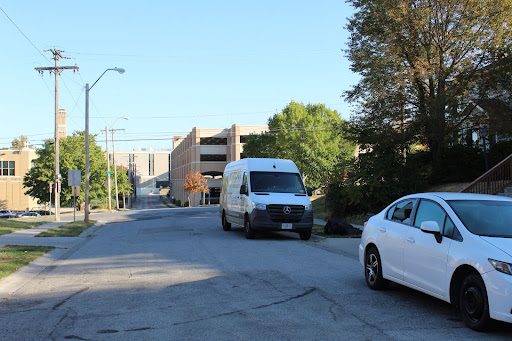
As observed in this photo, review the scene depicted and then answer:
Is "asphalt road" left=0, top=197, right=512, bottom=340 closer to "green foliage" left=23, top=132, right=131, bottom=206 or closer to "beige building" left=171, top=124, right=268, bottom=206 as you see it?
"green foliage" left=23, top=132, right=131, bottom=206

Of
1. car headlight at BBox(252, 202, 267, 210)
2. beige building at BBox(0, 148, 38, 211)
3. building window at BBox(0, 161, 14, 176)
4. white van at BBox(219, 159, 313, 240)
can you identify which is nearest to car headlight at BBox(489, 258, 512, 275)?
white van at BBox(219, 159, 313, 240)

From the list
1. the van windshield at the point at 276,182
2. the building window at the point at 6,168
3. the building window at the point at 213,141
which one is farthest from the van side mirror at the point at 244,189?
the building window at the point at 6,168

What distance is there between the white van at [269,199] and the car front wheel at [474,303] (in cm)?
992

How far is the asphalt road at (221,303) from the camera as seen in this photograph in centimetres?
550

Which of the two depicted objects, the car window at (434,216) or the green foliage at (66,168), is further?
the green foliage at (66,168)

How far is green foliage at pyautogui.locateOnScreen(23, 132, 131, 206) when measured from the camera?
63.9 metres

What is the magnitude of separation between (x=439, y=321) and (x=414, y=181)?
54.7ft

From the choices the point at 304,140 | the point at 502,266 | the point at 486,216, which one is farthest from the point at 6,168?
the point at 502,266

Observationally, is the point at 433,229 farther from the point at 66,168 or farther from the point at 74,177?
the point at 66,168

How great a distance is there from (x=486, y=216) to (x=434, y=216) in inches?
26.2

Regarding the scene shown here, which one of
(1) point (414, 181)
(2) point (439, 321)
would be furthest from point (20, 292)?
(1) point (414, 181)

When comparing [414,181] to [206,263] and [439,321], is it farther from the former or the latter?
[439,321]

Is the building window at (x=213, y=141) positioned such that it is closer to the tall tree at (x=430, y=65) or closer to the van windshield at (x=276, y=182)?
the tall tree at (x=430, y=65)

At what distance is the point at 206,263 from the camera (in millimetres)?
10766
